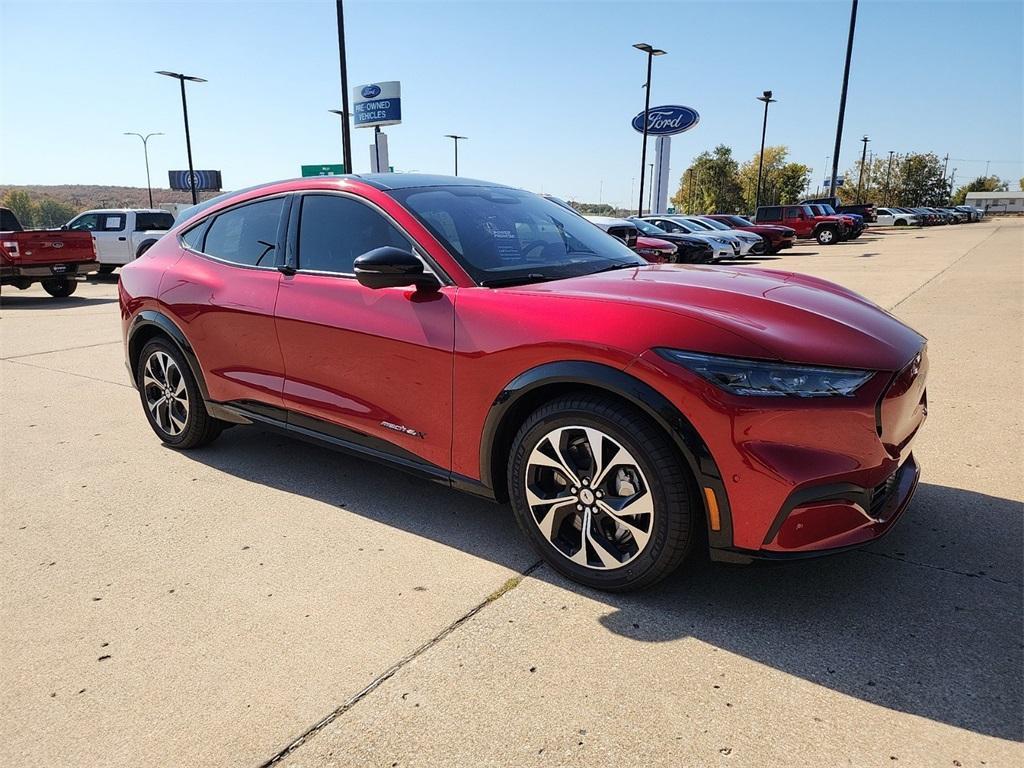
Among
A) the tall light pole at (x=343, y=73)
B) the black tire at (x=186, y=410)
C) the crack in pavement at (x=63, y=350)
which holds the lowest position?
the crack in pavement at (x=63, y=350)

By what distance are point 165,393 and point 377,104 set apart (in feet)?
133

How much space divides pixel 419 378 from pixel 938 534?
2444mm

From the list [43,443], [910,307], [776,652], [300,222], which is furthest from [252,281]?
[910,307]

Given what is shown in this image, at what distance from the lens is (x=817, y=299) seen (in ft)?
9.57

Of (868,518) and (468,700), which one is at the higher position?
(868,518)

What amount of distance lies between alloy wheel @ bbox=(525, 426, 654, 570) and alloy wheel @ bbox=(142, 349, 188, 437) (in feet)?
8.71

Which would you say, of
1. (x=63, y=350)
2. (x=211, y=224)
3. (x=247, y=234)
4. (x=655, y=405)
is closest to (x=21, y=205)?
(x=63, y=350)

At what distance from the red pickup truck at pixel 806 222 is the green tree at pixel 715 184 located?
54.9 metres

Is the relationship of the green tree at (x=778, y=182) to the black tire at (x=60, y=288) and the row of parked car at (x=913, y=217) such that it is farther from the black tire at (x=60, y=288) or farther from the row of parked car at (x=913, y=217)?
the black tire at (x=60, y=288)

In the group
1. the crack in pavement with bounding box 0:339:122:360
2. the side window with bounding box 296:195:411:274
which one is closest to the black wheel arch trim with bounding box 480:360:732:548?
the side window with bounding box 296:195:411:274

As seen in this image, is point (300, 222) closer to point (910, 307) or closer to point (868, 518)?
point (868, 518)

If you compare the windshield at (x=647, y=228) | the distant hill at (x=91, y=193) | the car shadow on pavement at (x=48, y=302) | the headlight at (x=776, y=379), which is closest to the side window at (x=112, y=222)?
the car shadow on pavement at (x=48, y=302)

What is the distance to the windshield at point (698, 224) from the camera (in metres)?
23.6

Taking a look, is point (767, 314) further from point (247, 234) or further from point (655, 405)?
point (247, 234)
